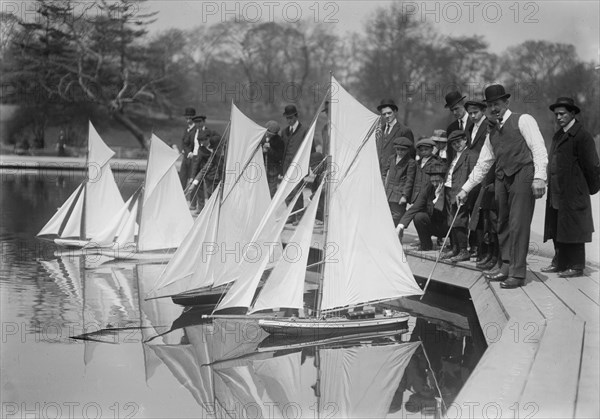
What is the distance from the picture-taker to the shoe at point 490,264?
10370 millimetres

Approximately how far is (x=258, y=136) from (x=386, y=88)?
3307cm

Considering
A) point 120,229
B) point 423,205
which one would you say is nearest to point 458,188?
point 423,205

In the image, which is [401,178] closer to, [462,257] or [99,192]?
[462,257]

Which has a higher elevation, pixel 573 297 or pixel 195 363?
pixel 573 297

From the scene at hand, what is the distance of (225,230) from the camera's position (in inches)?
443

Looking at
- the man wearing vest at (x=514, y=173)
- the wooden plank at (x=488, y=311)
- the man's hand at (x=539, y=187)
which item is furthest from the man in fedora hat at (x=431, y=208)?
the man's hand at (x=539, y=187)

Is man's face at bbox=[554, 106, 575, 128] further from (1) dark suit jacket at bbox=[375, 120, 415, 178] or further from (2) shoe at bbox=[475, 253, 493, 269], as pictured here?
(1) dark suit jacket at bbox=[375, 120, 415, 178]

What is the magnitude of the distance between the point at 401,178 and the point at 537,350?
5.31 m

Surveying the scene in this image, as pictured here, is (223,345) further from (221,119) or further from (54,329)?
(221,119)

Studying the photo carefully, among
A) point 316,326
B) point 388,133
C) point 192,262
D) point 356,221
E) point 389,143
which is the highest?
point 388,133

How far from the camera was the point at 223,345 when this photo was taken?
916 centimetres

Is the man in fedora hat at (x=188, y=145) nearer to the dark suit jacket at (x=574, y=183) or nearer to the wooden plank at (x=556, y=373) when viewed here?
the dark suit jacket at (x=574, y=183)

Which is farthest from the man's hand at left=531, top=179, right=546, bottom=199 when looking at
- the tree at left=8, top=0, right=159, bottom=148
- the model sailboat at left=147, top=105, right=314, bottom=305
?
the tree at left=8, top=0, right=159, bottom=148

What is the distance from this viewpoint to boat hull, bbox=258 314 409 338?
29.4 ft
